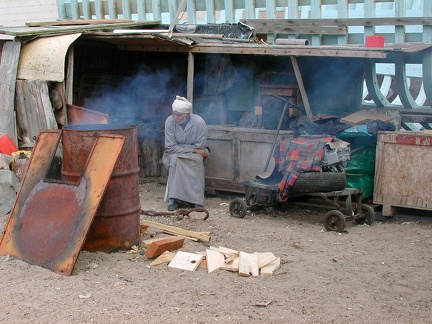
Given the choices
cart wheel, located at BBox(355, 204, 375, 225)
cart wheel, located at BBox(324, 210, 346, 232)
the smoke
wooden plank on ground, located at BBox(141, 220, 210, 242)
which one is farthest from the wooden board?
the smoke

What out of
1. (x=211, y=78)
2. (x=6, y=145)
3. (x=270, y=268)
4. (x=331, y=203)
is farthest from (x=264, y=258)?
(x=211, y=78)

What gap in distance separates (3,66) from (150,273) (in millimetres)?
5665

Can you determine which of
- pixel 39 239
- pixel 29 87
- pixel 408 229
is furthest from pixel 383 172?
pixel 29 87

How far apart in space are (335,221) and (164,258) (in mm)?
2565

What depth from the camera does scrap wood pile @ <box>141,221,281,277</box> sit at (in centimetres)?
645

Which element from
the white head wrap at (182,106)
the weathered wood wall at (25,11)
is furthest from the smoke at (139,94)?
the weathered wood wall at (25,11)

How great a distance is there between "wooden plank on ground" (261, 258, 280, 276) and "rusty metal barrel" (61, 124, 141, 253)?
1.48 metres

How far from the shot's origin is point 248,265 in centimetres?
646

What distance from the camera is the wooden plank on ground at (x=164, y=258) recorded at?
6604mm

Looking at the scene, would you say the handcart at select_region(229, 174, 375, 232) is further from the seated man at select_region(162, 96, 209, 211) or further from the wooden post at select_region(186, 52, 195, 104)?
the wooden post at select_region(186, 52, 195, 104)

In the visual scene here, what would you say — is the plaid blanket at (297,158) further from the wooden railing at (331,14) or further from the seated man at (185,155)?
the wooden railing at (331,14)

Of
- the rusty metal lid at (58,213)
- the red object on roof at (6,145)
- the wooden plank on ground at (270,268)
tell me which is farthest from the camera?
the red object on roof at (6,145)

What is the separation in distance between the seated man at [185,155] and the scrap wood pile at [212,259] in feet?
8.48

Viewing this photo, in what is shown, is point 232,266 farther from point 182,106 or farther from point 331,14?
point 331,14
